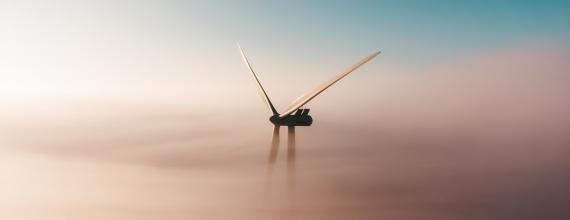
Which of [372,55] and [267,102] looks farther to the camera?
[267,102]

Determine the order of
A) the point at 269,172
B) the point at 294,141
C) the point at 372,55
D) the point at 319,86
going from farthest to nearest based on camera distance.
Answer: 1. the point at 294,141
2. the point at 269,172
3. the point at 319,86
4. the point at 372,55

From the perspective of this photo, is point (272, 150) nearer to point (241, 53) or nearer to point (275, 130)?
point (275, 130)

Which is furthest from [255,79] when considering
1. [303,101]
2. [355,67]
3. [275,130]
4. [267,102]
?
[355,67]

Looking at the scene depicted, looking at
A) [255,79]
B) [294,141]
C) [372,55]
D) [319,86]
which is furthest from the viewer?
[255,79]

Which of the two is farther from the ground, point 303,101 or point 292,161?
point 303,101

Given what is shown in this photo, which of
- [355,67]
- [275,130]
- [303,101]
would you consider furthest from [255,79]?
[355,67]

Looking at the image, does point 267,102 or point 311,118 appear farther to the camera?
point 267,102

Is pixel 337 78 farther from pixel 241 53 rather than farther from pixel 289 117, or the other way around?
pixel 241 53

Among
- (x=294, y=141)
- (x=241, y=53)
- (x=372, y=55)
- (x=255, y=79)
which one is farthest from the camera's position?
(x=241, y=53)

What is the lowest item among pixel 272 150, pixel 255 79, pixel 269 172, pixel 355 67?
pixel 269 172
